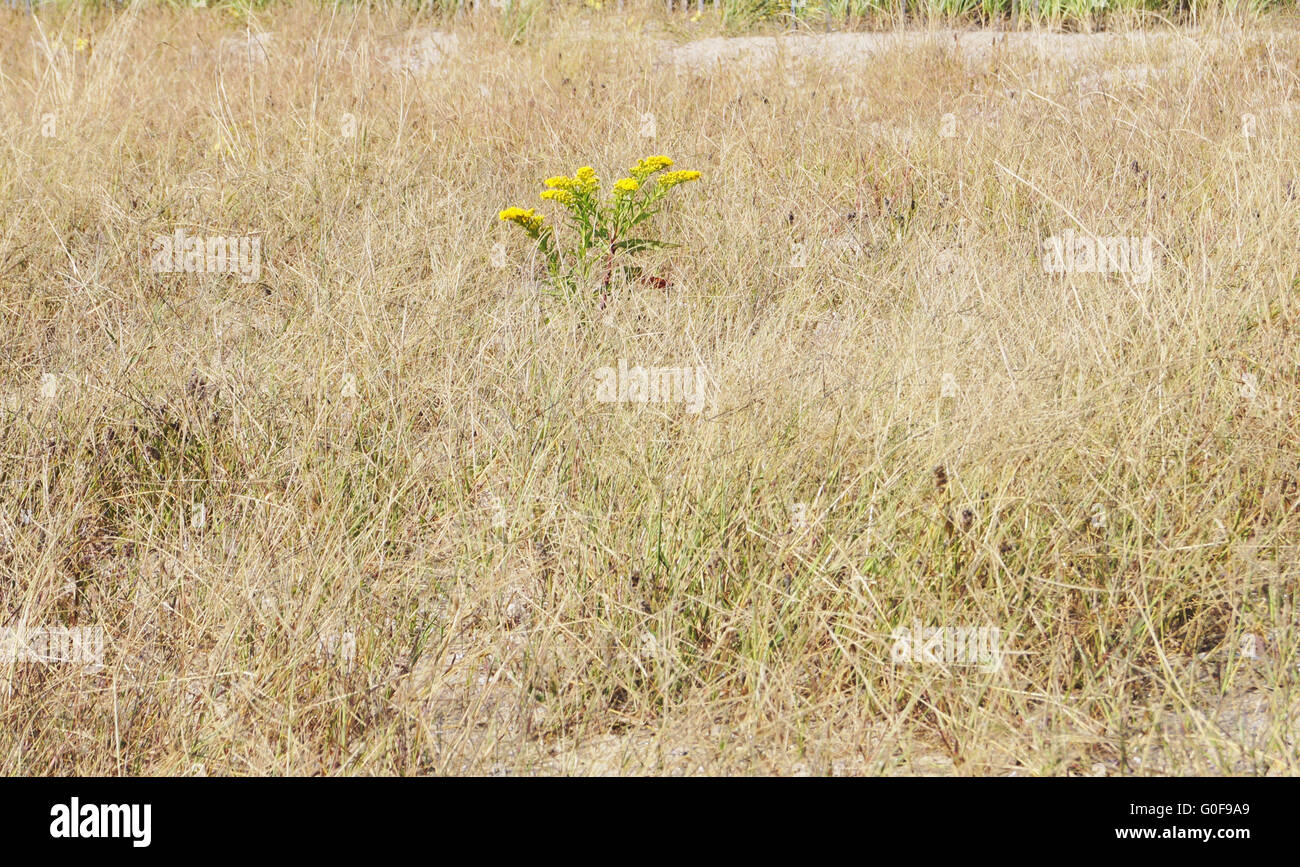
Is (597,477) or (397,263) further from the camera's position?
(397,263)

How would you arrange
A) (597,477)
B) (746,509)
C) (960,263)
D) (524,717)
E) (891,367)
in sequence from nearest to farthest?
(524,717)
(746,509)
(597,477)
(891,367)
(960,263)

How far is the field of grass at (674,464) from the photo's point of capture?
179 centimetres

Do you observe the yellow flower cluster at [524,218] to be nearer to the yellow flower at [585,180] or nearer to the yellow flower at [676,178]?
the yellow flower at [585,180]

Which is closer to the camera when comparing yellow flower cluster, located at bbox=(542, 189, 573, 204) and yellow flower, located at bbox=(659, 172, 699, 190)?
yellow flower cluster, located at bbox=(542, 189, 573, 204)

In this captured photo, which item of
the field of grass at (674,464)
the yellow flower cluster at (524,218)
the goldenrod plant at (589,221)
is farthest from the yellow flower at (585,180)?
the field of grass at (674,464)

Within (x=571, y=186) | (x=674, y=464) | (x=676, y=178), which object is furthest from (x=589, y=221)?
(x=674, y=464)

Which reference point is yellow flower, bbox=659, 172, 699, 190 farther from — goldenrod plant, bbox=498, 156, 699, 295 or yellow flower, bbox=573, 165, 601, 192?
yellow flower, bbox=573, 165, 601, 192

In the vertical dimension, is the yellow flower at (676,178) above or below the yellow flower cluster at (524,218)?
above

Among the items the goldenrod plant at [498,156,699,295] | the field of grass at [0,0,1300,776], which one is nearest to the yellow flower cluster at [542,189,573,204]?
the goldenrod plant at [498,156,699,295]

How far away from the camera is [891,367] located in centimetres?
266

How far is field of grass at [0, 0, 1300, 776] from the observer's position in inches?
70.4
